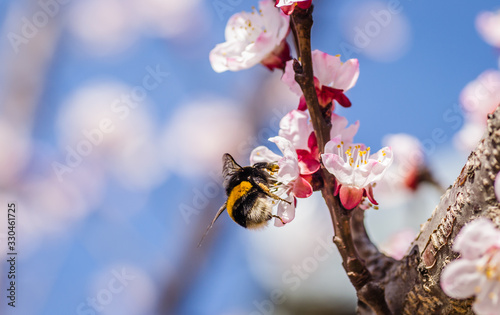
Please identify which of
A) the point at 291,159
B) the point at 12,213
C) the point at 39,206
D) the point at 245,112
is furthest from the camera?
the point at 39,206

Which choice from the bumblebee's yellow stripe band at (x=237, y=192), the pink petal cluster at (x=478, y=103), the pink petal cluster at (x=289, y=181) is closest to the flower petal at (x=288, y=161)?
the pink petal cluster at (x=289, y=181)

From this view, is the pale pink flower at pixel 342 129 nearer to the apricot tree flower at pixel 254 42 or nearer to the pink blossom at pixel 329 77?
the pink blossom at pixel 329 77

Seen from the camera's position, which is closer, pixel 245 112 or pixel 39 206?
pixel 245 112

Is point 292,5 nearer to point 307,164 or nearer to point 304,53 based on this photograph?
point 304,53

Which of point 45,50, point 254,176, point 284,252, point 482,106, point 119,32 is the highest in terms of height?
point 119,32

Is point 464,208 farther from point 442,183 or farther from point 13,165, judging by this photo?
point 13,165

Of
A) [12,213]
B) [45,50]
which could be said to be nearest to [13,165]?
[12,213]

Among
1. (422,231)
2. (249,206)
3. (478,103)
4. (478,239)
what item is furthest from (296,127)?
(478,103)
